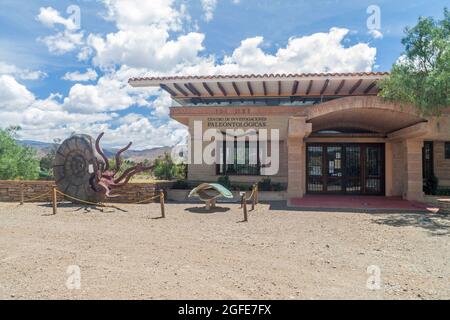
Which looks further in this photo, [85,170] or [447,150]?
[447,150]

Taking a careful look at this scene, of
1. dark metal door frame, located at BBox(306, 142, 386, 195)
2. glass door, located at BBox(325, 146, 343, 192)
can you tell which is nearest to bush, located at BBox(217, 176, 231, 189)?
dark metal door frame, located at BBox(306, 142, 386, 195)

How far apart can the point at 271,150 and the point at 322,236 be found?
29.5 ft

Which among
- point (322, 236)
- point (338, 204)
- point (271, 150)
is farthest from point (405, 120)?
point (322, 236)

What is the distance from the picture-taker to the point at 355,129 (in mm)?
16250

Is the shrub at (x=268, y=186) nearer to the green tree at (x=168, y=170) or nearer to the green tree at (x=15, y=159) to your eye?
the green tree at (x=168, y=170)

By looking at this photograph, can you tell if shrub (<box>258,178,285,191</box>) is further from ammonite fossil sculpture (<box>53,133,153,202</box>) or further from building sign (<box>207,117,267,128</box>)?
ammonite fossil sculpture (<box>53,133,153,202</box>)

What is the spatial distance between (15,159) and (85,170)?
7179 millimetres

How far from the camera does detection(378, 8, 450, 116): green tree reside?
32.1ft

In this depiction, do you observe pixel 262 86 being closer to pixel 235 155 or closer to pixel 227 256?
pixel 235 155

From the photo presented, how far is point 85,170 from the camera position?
14.2 m

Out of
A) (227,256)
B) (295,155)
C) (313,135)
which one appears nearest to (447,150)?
(313,135)

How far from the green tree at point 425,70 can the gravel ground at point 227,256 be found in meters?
3.88
